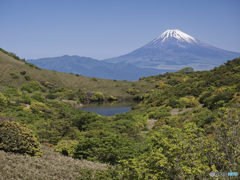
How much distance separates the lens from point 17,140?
28.4 ft

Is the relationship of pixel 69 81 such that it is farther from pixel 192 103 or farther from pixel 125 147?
pixel 125 147

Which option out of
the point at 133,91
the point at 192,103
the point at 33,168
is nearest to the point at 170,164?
the point at 33,168

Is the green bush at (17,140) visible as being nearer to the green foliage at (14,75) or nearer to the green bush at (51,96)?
the green bush at (51,96)

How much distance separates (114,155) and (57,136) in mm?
5086

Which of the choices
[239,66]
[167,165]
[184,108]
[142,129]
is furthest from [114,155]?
[239,66]

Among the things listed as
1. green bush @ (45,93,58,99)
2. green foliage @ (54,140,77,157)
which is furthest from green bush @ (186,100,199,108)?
green bush @ (45,93,58,99)

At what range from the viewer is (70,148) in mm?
10945

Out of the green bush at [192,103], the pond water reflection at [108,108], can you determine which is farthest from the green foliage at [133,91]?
the green bush at [192,103]

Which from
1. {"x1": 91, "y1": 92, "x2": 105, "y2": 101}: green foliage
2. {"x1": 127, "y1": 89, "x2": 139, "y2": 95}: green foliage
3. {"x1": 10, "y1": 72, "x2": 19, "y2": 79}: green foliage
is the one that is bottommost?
{"x1": 91, "y1": 92, "x2": 105, "y2": 101}: green foliage

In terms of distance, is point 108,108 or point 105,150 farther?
point 108,108

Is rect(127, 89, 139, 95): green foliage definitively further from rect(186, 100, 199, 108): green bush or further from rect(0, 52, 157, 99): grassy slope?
rect(186, 100, 199, 108): green bush

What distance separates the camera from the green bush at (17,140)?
8445 millimetres

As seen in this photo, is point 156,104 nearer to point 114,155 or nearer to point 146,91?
point 114,155

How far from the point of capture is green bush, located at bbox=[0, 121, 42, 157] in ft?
27.7
